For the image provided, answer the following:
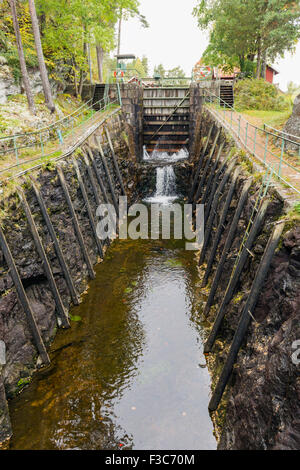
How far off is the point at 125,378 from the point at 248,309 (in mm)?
3899

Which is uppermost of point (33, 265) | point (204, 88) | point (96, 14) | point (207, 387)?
point (96, 14)

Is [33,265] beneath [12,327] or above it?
above

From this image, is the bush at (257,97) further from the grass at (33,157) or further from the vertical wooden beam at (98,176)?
the grass at (33,157)

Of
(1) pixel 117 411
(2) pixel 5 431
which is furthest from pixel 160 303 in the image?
(2) pixel 5 431

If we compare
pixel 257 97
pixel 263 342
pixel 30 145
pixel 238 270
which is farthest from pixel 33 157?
pixel 257 97

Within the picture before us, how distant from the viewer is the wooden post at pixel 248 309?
5.77m

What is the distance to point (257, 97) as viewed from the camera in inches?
940

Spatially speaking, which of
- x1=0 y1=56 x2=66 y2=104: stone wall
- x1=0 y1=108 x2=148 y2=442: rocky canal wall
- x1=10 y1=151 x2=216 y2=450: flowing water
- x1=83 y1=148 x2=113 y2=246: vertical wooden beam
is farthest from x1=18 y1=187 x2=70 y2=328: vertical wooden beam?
x1=0 y1=56 x2=66 y2=104: stone wall

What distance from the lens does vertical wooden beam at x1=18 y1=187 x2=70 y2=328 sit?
870 cm

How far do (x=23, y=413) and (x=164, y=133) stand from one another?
20614 mm

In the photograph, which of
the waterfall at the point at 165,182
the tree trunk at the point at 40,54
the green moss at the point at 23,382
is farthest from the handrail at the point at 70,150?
the green moss at the point at 23,382

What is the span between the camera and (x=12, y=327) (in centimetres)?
758

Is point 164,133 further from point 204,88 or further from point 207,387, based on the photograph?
point 207,387

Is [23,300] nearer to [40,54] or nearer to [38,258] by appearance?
[38,258]
